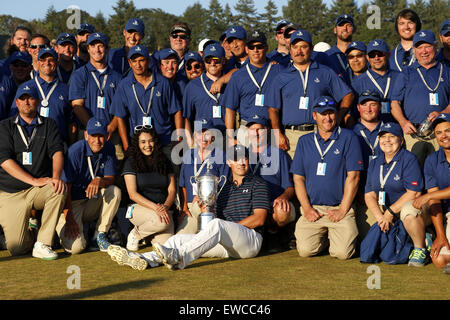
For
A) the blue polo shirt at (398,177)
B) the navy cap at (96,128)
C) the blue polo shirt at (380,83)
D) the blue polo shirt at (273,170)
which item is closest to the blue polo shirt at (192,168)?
the blue polo shirt at (273,170)

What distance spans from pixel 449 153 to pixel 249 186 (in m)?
2.42

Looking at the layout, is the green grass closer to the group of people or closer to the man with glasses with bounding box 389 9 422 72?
the group of people

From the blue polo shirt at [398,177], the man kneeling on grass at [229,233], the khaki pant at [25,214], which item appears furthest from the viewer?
the khaki pant at [25,214]

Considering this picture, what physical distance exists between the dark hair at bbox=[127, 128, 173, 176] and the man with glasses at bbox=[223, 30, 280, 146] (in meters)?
1.09

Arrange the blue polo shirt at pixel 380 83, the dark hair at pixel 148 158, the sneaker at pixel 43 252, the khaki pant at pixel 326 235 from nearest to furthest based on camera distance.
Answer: the khaki pant at pixel 326 235, the sneaker at pixel 43 252, the dark hair at pixel 148 158, the blue polo shirt at pixel 380 83

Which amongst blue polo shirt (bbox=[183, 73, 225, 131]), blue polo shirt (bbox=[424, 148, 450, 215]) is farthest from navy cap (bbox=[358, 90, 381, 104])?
blue polo shirt (bbox=[183, 73, 225, 131])

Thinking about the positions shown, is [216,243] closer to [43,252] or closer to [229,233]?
[229,233]

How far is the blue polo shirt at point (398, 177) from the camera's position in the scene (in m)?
7.57

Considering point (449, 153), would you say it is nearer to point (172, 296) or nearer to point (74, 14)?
point (172, 296)

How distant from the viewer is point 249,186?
26.2ft

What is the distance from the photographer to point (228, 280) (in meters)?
6.43

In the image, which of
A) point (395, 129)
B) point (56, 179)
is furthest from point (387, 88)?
point (56, 179)

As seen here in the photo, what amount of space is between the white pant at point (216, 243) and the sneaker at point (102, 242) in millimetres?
1275

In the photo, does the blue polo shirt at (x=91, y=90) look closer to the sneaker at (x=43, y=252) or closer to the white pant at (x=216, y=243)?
the sneaker at (x=43, y=252)
